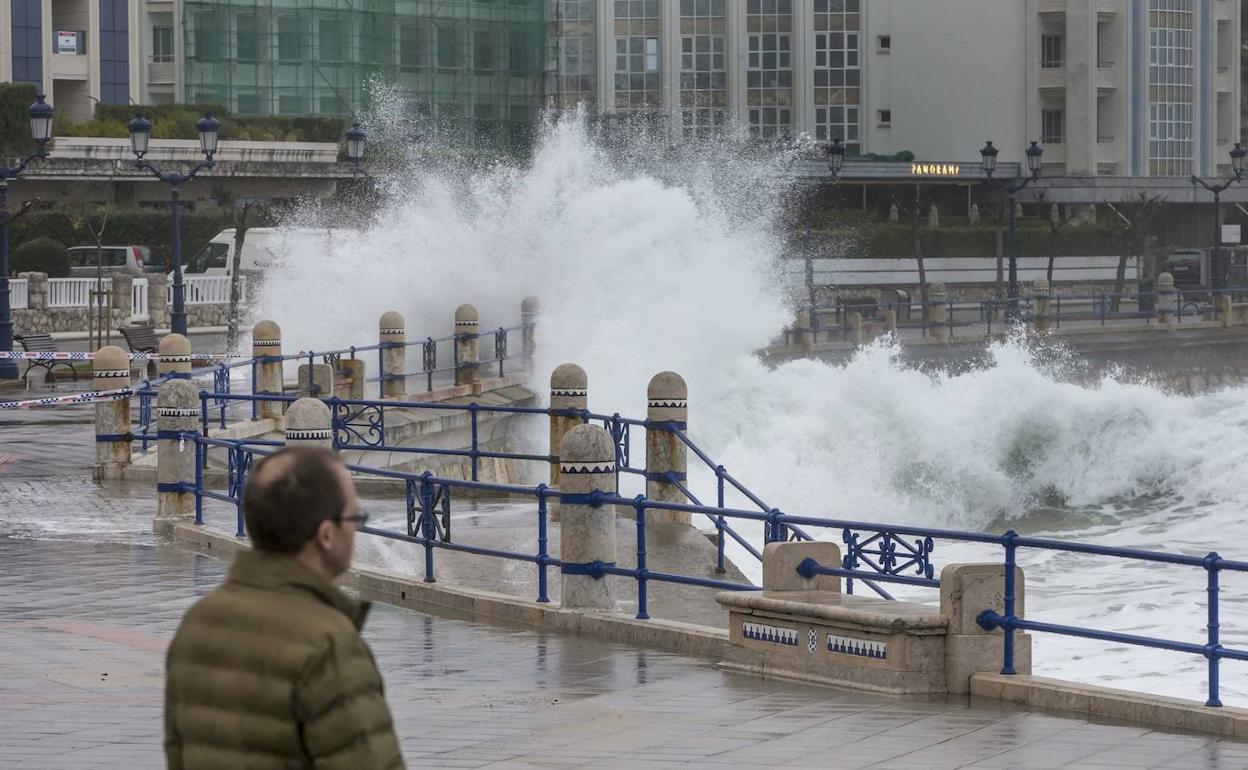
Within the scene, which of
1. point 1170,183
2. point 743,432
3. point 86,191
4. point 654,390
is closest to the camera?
point 654,390

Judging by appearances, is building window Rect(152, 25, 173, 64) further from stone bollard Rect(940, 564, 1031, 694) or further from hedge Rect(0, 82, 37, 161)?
stone bollard Rect(940, 564, 1031, 694)

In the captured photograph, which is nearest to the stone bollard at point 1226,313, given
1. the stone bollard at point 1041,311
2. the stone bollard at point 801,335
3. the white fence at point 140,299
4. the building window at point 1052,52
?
the stone bollard at point 1041,311

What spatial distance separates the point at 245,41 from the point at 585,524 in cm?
7336

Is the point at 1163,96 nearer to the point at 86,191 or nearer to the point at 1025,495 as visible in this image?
the point at 86,191

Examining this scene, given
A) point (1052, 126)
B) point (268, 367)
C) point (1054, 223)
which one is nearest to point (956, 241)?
point (1054, 223)

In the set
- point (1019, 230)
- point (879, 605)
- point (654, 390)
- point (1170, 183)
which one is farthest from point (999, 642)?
point (1170, 183)

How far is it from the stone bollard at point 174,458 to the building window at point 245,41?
67297 millimetres

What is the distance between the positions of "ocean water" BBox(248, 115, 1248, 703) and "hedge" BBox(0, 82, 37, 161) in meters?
26.5

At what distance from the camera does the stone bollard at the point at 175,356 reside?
23.9 meters

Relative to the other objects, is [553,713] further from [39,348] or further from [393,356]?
[39,348]

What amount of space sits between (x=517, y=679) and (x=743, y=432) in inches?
856

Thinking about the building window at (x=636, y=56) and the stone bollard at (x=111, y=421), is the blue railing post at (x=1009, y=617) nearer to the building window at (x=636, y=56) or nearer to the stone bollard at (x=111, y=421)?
the stone bollard at (x=111, y=421)

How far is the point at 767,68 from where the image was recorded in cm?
8894

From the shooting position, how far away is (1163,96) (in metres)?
86.6
